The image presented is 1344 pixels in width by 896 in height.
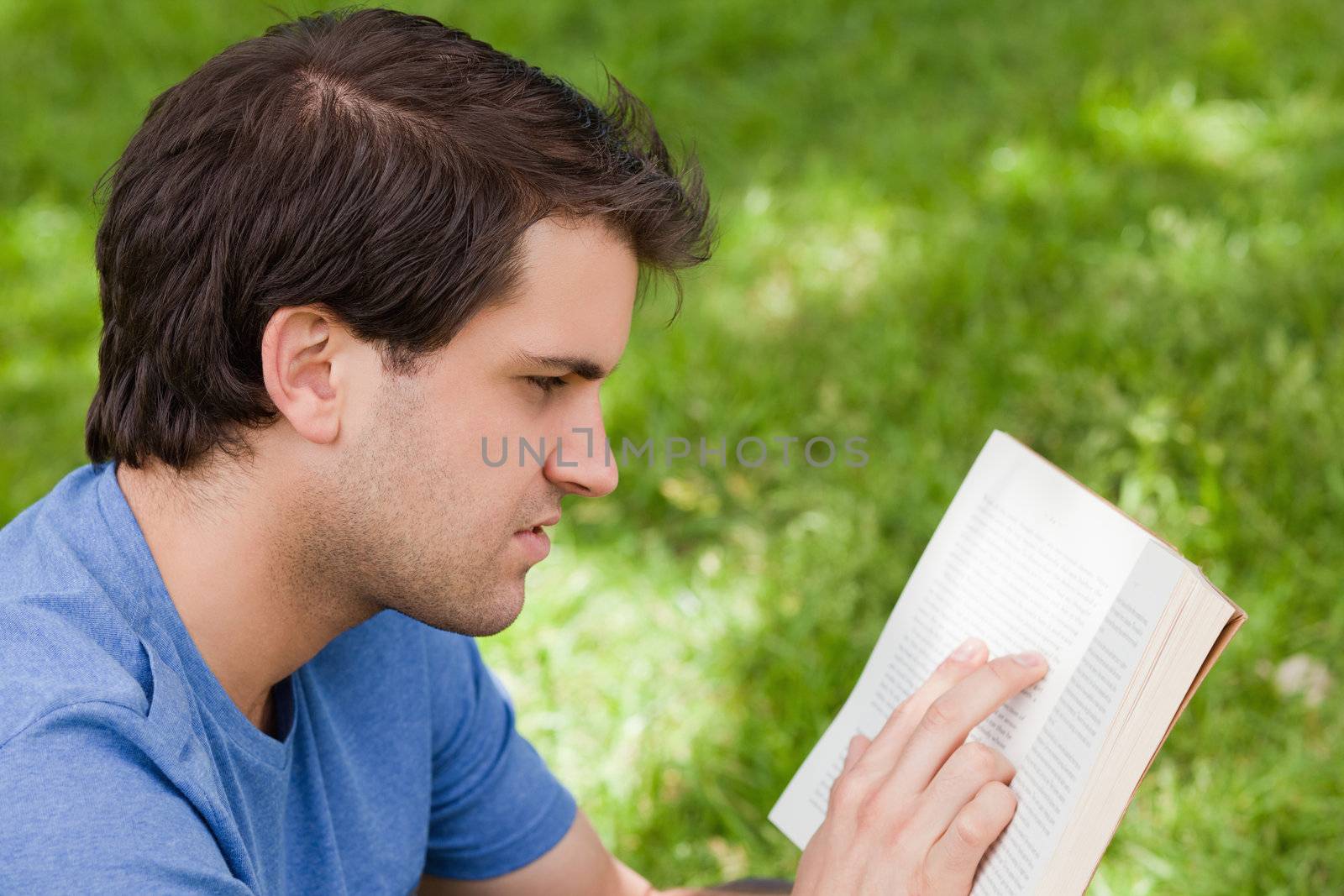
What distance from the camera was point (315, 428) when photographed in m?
1.54

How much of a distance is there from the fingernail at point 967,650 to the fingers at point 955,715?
0.21 ft

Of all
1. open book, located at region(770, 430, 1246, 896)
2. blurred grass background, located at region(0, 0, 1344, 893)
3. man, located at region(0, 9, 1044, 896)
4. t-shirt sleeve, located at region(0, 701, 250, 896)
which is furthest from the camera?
blurred grass background, located at region(0, 0, 1344, 893)

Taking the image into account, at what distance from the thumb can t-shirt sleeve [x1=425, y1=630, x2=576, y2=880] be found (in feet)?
1.75

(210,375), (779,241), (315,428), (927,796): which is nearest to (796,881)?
(927,796)

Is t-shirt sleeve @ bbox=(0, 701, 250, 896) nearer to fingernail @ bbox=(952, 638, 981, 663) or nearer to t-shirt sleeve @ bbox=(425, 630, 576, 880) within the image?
t-shirt sleeve @ bbox=(425, 630, 576, 880)

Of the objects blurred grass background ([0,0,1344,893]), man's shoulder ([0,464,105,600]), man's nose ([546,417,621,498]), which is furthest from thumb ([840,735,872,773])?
man's shoulder ([0,464,105,600])

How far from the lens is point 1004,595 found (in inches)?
64.2

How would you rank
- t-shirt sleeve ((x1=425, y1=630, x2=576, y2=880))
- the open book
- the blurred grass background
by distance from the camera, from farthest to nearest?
the blurred grass background
t-shirt sleeve ((x1=425, y1=630, x2=576, y2=880))
the open book

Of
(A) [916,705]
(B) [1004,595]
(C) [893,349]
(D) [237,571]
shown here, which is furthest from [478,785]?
(C) [893,349]

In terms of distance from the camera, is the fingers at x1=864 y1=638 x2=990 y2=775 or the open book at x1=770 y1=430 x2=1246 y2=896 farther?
the fingers at x1=864 y1=638 x2=990 y2=775

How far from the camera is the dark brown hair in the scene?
61.5 inches

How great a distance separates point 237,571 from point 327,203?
1.44ft

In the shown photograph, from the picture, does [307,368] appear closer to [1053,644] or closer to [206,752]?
[206,752]

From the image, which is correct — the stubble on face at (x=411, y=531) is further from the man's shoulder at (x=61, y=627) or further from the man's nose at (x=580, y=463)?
the man's shoulder at (x=61, y=627)
